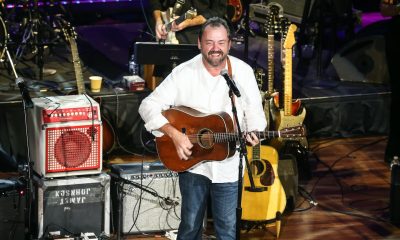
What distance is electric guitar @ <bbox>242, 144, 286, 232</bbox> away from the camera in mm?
8359

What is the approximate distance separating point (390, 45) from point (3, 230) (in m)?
4.37

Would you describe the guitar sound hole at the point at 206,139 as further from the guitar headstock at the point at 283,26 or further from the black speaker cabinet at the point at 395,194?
the guitar headstock at the point at 283,26

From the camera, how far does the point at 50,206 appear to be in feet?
25.5

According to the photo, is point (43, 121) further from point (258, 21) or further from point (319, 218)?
point (258, 21)

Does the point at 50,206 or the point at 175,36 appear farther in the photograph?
the point at 175,36

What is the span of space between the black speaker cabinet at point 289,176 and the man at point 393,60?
4.82 feet

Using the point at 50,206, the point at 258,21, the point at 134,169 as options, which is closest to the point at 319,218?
→ the point at 134,169

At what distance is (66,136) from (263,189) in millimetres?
1883

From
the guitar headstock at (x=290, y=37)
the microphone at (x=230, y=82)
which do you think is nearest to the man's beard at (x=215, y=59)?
the microphone at (x=230, y=82)

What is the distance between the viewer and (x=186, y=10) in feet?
29.8

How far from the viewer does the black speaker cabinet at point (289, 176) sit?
874 cm

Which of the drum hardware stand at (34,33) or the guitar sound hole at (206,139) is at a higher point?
the drum hardware stand at (34,33)

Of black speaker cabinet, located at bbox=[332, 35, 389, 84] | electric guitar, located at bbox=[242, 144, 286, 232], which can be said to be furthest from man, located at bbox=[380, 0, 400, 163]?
electric guitar, located at bbox=[242, 144, 286, 232]

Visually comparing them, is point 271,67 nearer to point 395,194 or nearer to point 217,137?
point 395,194
